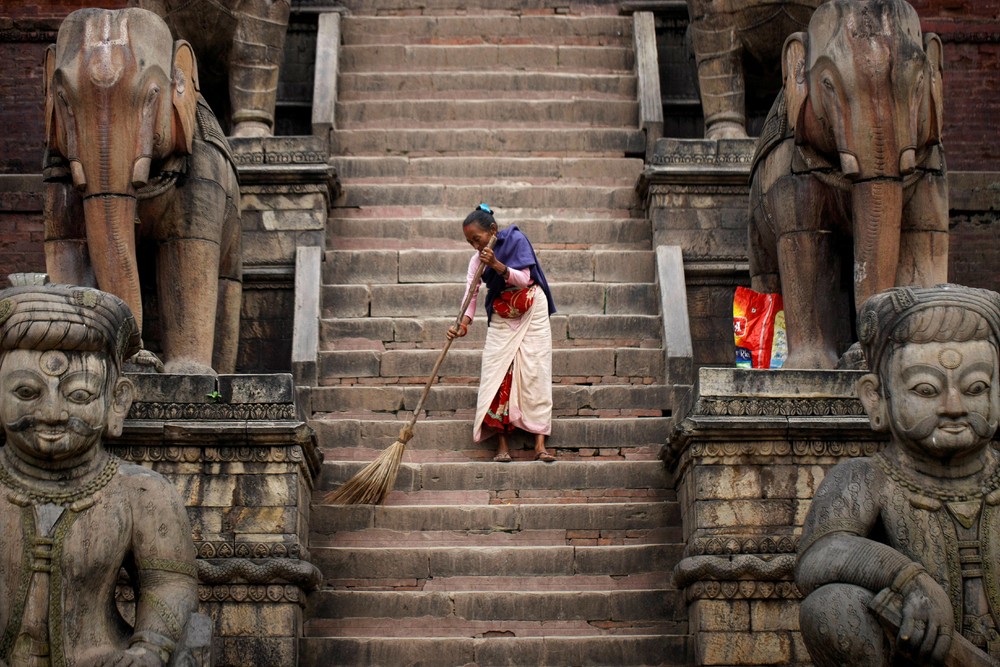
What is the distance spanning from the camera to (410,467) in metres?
11.6

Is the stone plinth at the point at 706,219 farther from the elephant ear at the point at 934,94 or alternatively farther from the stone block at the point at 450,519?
the stone block at the point at 450,519

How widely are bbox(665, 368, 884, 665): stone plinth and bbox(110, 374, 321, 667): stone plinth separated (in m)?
2.05

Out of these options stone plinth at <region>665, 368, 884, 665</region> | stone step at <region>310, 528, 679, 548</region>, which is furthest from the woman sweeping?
stone plinth at <region>665, 368, 884, 665</region>

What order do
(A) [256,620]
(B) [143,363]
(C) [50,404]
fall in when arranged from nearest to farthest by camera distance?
1. (C) [50,404]
2. (A) [256,620]
3. (B) [143,363]

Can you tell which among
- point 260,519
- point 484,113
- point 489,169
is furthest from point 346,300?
point 260,519

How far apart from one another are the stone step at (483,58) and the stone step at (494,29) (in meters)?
0.31

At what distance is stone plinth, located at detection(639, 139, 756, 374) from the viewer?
13891mm

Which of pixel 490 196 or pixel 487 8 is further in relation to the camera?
pixel 487 8

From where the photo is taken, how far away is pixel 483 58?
53.5 ft

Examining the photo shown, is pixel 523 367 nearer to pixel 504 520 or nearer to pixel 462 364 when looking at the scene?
pixel 462 364

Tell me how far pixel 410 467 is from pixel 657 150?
3.71 m

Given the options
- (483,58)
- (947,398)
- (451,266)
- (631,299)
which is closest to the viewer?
(947,398)

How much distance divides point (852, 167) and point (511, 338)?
2276 millimetres

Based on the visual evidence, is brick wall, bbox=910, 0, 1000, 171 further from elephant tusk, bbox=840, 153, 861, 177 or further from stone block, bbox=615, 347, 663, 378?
elephant tusk, bbox=840, 153, 861, 177
